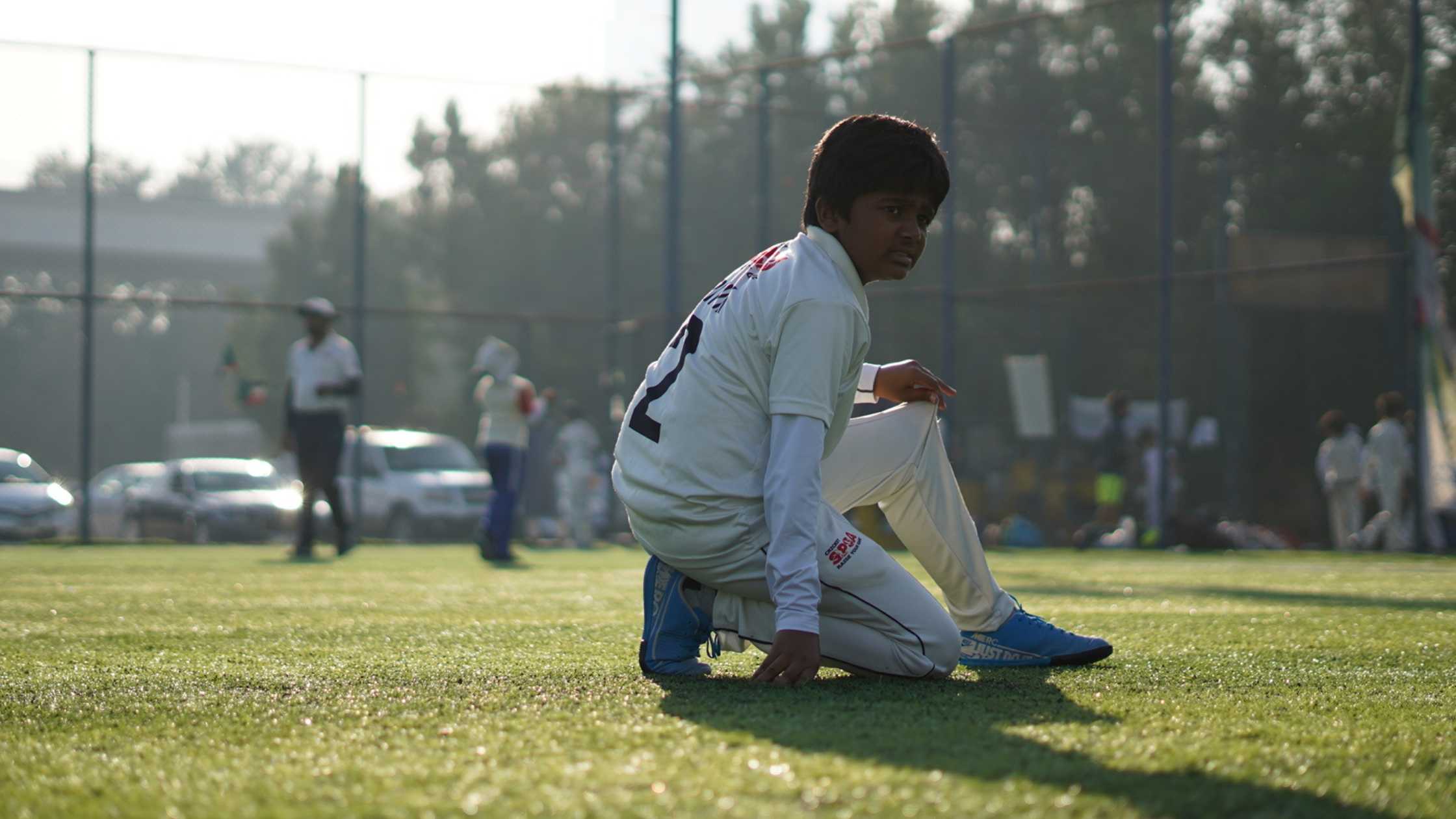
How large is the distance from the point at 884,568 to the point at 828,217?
74 centimetres

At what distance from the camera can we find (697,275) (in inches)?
696

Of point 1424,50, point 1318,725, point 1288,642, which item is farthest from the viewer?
point 1424,50

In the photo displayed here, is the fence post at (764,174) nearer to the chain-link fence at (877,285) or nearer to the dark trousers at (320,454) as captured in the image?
the chain-link fence at (877,285)

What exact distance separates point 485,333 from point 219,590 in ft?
44.8

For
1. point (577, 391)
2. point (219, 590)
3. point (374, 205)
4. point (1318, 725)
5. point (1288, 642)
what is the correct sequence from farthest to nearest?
point (577, 391)
point (374, 205)
point (219, 590)
point (1288, 642)
point (1318, 725)

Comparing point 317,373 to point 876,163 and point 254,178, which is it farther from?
point 254,178

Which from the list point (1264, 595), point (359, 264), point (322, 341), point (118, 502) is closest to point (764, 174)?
point (359, 264)

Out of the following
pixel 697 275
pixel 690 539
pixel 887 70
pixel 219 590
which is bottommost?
pixel 219 590

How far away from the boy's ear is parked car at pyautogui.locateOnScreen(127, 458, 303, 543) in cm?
1771

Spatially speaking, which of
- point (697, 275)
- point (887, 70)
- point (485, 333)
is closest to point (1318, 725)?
point (697, 275)

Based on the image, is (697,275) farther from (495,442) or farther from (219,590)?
(219,590)

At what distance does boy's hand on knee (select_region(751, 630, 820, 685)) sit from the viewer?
2871 millimetres

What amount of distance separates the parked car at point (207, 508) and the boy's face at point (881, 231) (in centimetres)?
1776

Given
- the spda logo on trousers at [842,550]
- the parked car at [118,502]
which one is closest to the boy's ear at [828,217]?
the spda logo on trousers at [842,550]
